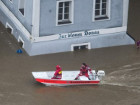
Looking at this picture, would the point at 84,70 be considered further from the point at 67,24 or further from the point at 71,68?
the point at 67,24

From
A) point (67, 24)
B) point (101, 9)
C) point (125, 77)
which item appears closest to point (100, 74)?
point (125, 77)

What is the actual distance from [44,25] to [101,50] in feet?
14.3

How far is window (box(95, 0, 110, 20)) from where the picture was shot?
1407 inches

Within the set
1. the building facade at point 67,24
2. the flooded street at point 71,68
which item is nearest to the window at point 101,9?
the building facade at point 67,24

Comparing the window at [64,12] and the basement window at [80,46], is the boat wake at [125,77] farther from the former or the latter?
the window at [64,12]

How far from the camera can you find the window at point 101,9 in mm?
35750

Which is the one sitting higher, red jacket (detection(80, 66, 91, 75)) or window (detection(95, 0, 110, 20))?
window (detection(95, 0, 110, 20))

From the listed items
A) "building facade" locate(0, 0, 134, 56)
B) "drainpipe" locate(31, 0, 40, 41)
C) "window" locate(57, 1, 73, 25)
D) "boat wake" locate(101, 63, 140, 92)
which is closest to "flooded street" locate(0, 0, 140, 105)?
"boat wake" locate(101, 63, 140, 92)

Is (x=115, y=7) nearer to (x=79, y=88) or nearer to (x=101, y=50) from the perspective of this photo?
(x=101, y=50)

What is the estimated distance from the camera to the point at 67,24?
3506 centimetres

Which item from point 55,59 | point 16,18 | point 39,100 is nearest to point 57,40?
point 55,59

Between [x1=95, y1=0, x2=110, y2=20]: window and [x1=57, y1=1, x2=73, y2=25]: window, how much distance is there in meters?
1.87

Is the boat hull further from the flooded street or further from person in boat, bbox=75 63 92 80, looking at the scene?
person in boat, bbox=75 63 92 80

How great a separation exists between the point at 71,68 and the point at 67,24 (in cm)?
317
